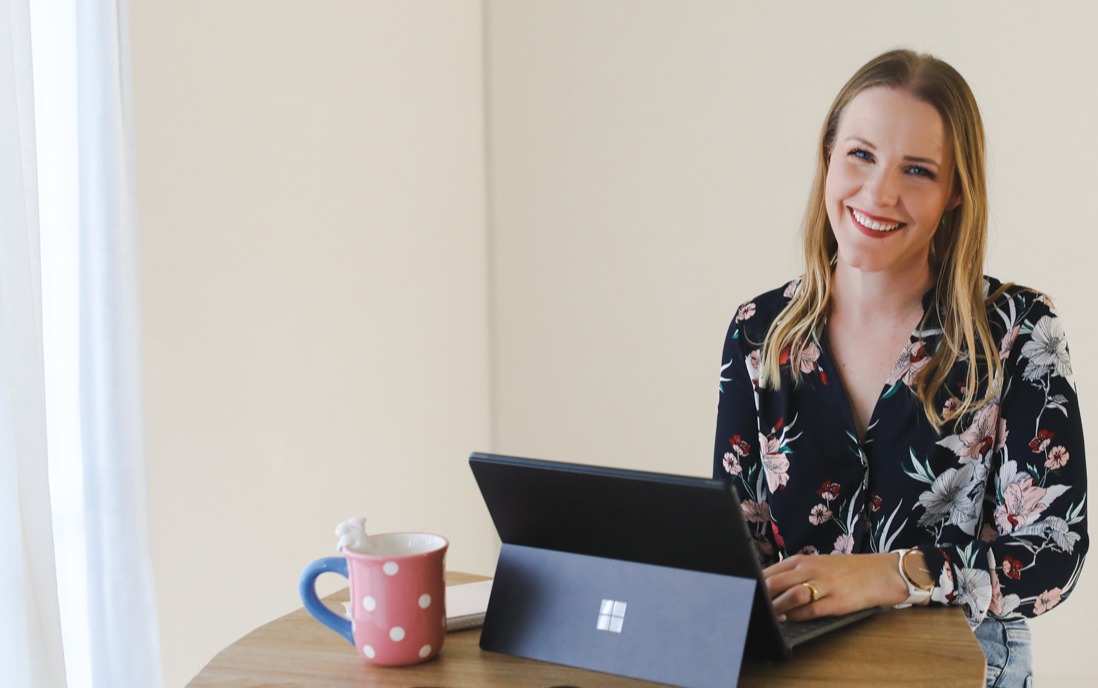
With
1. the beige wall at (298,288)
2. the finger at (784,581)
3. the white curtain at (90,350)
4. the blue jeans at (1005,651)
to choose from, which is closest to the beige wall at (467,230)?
the beige wall at (298,288)

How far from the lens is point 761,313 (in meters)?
1.68

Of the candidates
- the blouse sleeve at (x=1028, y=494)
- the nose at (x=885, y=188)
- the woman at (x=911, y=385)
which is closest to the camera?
the blouse sleeve at (x=1028, y=494)

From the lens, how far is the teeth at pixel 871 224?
149cm

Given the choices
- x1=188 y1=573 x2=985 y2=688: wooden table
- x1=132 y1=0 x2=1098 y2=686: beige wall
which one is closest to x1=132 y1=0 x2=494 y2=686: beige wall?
x1=132 y1=0 x2=1098 y2=686: beige wall

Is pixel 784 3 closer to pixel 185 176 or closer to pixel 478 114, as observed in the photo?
pixel 478 114

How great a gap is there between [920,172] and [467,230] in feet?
6.57

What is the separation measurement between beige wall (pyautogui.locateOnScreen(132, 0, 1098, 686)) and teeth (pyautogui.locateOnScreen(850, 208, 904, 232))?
114 cm

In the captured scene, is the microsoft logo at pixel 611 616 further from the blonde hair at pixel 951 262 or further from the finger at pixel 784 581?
the blonde hair at pixel 951 262

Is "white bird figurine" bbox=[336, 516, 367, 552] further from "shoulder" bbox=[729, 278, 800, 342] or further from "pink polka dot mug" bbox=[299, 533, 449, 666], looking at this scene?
"shoulder" bbox=[729, 278, 800, 342]

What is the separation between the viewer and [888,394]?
1.49 metres

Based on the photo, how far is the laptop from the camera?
90 centimetres

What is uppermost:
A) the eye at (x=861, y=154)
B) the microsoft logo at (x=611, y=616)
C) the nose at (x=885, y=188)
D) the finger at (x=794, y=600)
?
the eye at (x=861, y=154)

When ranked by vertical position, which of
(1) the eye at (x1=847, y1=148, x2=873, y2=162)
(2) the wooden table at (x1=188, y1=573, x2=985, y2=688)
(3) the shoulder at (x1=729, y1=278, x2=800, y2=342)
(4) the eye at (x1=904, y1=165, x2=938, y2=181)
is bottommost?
(2) the wooden table at (x1=188, y1=573, x2=985, y2=688)

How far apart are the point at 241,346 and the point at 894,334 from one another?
4.04 feet
